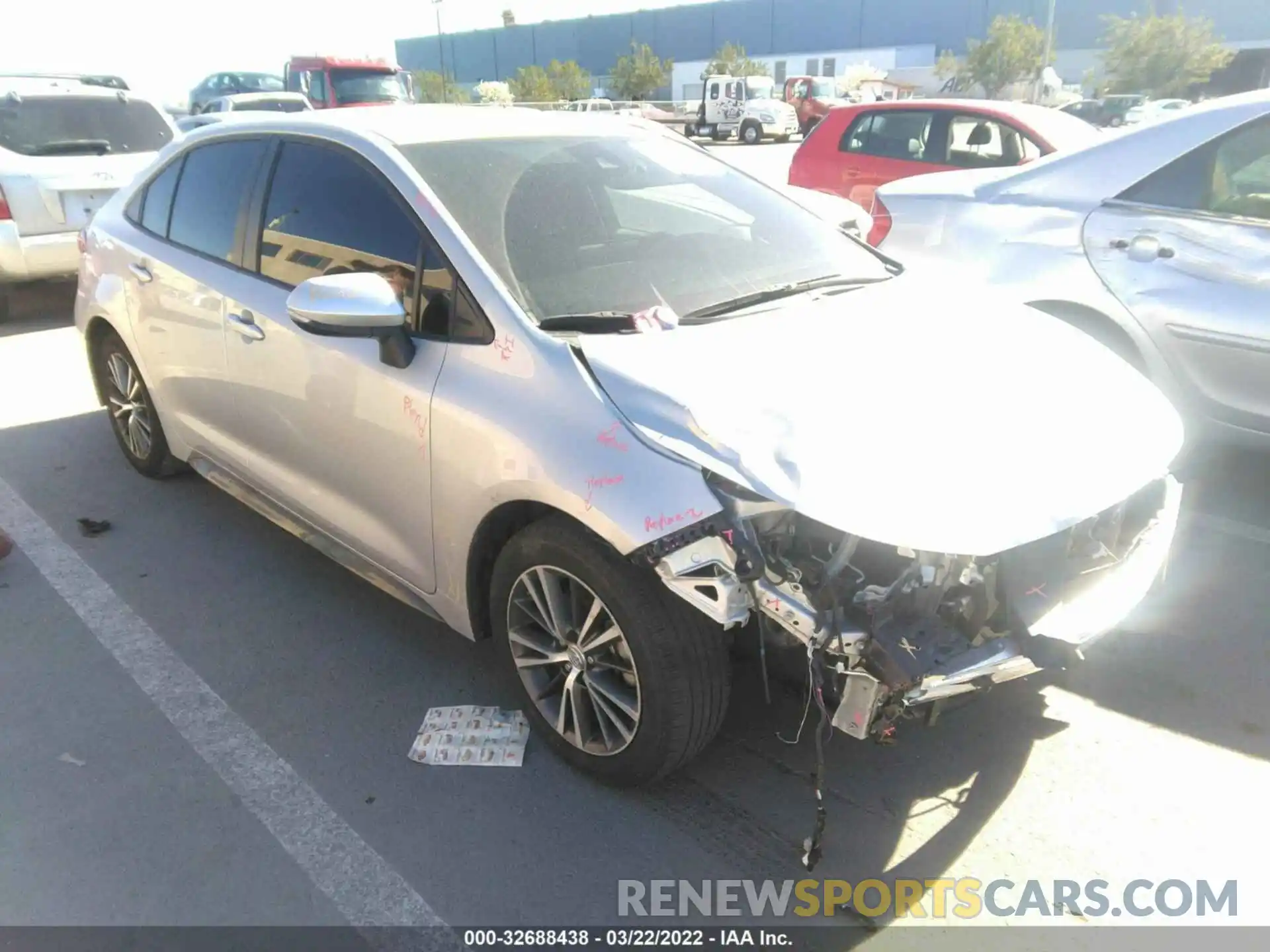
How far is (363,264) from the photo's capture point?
10.3ft

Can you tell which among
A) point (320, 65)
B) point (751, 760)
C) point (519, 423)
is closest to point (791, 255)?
point (519, 423)

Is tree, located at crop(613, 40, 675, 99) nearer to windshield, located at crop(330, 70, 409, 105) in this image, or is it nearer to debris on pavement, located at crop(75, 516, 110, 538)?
windshield, located at crop(330, 70, 409, 105)

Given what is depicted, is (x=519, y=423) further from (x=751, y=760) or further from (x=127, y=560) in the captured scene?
(x=127, y=560)

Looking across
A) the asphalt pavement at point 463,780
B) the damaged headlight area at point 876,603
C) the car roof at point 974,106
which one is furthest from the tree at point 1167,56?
the damaged headlight area at point 876,603

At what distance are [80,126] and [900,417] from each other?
850 cm

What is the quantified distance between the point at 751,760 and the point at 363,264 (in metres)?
1.98

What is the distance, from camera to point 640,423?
7.84 ft

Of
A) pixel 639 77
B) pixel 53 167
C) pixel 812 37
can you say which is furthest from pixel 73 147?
pixel 812 37

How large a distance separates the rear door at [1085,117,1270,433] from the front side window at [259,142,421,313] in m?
3.15

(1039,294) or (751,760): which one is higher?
(1039,294)

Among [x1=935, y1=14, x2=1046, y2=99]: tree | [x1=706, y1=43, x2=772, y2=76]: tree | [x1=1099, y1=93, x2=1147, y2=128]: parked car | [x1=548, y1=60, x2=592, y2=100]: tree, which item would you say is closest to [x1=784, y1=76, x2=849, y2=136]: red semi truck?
[x1=1099, y1=93, x2=1147, y2=128]: parked car

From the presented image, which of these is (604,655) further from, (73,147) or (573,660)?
(73,147)

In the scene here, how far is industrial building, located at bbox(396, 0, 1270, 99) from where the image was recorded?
55.6 metres

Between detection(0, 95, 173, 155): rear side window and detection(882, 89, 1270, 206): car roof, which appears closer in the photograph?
detection(882, 89, 1270, 206): car roof
